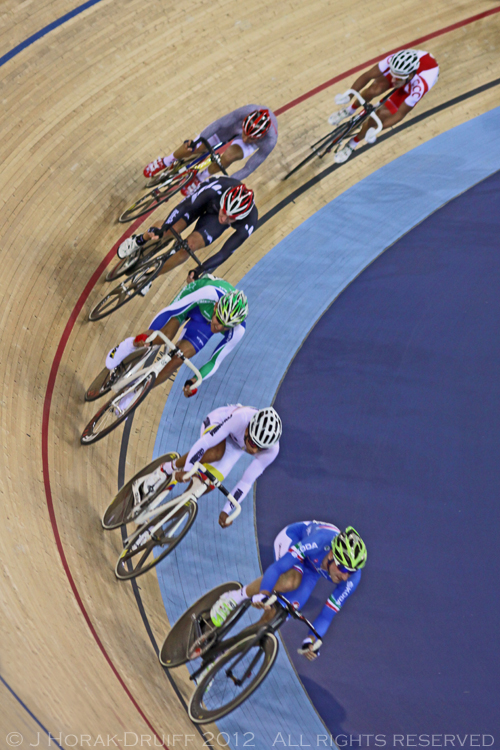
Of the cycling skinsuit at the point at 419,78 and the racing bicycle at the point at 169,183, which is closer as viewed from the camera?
the racing bicycle at the point at 169,183

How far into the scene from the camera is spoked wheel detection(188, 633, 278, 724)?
141 inches

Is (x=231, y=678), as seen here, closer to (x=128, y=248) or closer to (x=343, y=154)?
(x=128, y=248)

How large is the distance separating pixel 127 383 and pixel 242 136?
2424 mm

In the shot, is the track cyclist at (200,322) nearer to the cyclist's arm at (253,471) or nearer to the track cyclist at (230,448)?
the track cyclist at (230,448)

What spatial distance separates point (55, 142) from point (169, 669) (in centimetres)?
468

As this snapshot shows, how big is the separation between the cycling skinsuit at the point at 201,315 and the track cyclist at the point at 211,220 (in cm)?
33

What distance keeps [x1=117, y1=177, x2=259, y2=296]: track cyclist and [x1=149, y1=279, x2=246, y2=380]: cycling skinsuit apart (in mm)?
333

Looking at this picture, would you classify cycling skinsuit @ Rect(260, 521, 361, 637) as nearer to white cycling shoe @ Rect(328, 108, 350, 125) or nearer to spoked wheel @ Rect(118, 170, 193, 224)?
spoked wheel @ Rect(118, 170, 193, 224)

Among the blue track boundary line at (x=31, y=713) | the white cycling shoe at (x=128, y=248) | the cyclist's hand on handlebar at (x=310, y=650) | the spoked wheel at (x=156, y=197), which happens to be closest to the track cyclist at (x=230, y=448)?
the cyclist's hand on handlebar at (x=310, y=650)

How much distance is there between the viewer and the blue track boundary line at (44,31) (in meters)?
6.05

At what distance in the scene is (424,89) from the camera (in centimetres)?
614

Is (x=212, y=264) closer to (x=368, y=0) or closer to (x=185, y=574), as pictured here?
Result: (x=185, y=574)

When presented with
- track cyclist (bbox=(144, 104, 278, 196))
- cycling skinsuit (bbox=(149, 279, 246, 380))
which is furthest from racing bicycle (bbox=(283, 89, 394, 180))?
cycling skinsuit (bbox=(149, 279, 246, 380))

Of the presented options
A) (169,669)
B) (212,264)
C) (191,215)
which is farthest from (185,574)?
(191,215)
